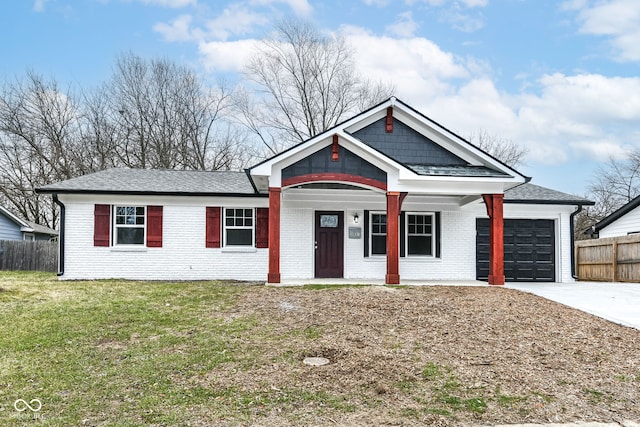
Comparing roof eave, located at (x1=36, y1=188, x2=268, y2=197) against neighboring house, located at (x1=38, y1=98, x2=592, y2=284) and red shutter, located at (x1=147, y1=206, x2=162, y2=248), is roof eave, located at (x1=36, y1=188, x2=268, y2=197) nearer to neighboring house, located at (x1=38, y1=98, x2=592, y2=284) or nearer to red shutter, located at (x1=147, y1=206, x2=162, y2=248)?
neighboring house, located at (x1=38, y1=98, x2=592, y2=284)

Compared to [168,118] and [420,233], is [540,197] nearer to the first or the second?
[420,233]

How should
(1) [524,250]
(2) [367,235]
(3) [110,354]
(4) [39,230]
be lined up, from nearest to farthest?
(3) [110,354] → (2) [367,235] → (1) [524,250] → (4) [39,230]

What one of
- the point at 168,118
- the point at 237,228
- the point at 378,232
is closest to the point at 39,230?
the point at 168,118

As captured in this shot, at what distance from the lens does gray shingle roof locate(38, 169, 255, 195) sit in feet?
45.8

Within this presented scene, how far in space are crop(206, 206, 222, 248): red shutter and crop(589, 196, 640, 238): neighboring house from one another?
15518 mm

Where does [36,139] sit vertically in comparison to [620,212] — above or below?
above

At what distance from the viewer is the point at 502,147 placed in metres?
35.3

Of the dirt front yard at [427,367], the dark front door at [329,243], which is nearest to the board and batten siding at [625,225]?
the dark front door at [329,243]

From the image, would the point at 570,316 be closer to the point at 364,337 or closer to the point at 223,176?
the point at 364,337

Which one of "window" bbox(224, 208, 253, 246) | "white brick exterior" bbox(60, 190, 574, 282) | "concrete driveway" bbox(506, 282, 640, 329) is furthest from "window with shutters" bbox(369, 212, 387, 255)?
"concrete driveway" bbox(506, 282, 640, 329)

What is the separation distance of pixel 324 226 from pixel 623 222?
42.7ft

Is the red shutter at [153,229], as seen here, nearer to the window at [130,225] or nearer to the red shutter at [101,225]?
the window at [130,225]

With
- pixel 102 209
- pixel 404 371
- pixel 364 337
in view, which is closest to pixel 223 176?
pixel 102 209

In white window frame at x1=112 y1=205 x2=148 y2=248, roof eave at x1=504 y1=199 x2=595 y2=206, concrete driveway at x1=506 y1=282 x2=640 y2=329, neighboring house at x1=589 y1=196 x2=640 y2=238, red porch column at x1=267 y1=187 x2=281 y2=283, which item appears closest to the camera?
concrete driveway at x1=506 y1=282 x2=640 y2=329
